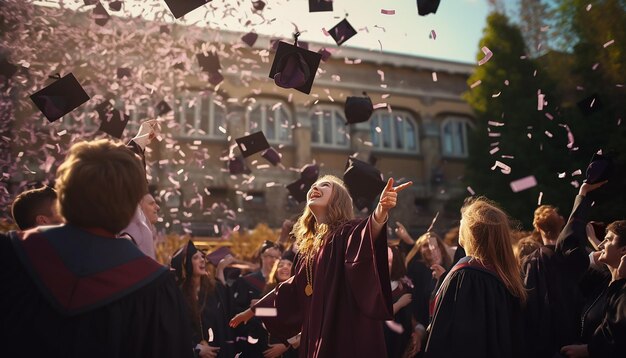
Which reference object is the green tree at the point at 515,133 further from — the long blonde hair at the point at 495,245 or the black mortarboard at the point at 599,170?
the long blonde hair at the point at 495,245

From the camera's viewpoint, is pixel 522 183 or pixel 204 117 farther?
pixel 204 117

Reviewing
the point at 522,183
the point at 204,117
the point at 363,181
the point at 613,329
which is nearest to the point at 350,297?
the point at 613,329

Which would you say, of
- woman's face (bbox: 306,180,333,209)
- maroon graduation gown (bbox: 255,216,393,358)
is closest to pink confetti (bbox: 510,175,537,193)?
woman's face (bbox: 306,180,333,209)

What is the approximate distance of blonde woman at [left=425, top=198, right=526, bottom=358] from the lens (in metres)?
3.08

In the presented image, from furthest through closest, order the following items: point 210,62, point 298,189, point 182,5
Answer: point 210,62, point 298,189, point 182,5

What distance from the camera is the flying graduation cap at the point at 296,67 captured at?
489cm

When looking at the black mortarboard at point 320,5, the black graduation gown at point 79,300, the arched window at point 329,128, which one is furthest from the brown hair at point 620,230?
the arched window at point 329,128

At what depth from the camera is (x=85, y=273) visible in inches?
75.4

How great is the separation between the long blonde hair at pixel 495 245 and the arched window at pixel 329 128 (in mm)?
15218

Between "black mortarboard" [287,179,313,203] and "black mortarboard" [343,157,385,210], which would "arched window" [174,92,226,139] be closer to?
"black mortarboard" [287,179,313,203]

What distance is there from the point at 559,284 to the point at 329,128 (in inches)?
580

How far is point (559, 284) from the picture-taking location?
14.6 feet

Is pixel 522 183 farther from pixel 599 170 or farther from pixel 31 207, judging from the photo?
pixel 31 207

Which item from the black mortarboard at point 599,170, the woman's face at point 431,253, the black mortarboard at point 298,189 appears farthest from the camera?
the black mortarboard at point 298,189
